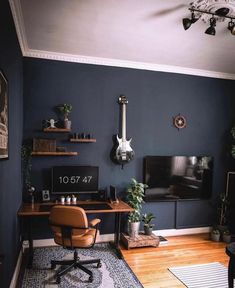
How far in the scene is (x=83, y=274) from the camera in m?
2.86

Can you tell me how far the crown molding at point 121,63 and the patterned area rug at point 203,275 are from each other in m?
3.00

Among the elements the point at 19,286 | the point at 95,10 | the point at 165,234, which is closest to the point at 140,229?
the point at 165,234

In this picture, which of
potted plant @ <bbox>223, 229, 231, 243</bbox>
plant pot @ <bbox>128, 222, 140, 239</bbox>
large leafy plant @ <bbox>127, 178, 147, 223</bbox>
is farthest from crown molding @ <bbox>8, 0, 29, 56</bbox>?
potted plant @ <bbox>223, 229, 231, 243</bbox>

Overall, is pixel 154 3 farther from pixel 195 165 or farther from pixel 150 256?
pixel 150 256

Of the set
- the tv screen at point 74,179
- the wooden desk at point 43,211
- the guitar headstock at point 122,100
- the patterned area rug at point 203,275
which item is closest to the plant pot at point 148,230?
the wooden desk at point 43,211

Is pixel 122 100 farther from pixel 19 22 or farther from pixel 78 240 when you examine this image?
pixel 78 240

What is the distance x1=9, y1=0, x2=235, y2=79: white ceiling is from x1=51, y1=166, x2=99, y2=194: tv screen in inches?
64.9

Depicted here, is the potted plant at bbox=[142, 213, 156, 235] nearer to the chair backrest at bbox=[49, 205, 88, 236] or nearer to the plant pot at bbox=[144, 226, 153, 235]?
the plant pot at bbox=[144, 226, 153, 235]

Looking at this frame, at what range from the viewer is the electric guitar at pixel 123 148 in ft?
12.7

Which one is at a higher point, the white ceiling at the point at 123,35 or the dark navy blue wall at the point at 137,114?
the white ceiling at the point at 123,35

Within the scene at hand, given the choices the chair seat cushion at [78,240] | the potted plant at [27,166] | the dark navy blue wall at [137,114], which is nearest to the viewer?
the chair seat cushion at [78,240]

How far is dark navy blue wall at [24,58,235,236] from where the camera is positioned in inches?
144

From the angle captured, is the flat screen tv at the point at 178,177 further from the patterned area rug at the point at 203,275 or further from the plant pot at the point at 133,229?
the patterned area rug at the point at 203,275

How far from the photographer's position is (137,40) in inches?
123
